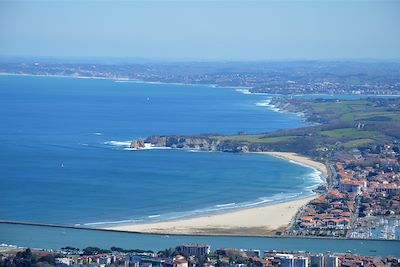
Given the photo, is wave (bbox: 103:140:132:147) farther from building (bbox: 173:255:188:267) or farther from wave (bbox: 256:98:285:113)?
building (bbox: 173:255:188:267)

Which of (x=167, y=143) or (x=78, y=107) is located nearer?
(x=167, y=143)

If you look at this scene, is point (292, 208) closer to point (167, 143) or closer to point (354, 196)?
point (354, 196)

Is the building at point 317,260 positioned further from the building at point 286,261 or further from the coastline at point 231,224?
the coastline at point 231,224

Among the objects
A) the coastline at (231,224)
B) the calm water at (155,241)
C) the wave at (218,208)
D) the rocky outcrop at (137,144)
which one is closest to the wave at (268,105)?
the rocky outcrop at (137,144)

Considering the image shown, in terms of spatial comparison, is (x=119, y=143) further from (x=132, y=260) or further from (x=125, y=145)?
(x=132, y=260)

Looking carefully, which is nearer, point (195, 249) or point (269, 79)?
point (195, 249)

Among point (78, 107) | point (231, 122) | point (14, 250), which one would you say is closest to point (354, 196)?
point (14, 250)

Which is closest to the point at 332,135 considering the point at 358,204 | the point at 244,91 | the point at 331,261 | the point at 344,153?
the point at 344,153
